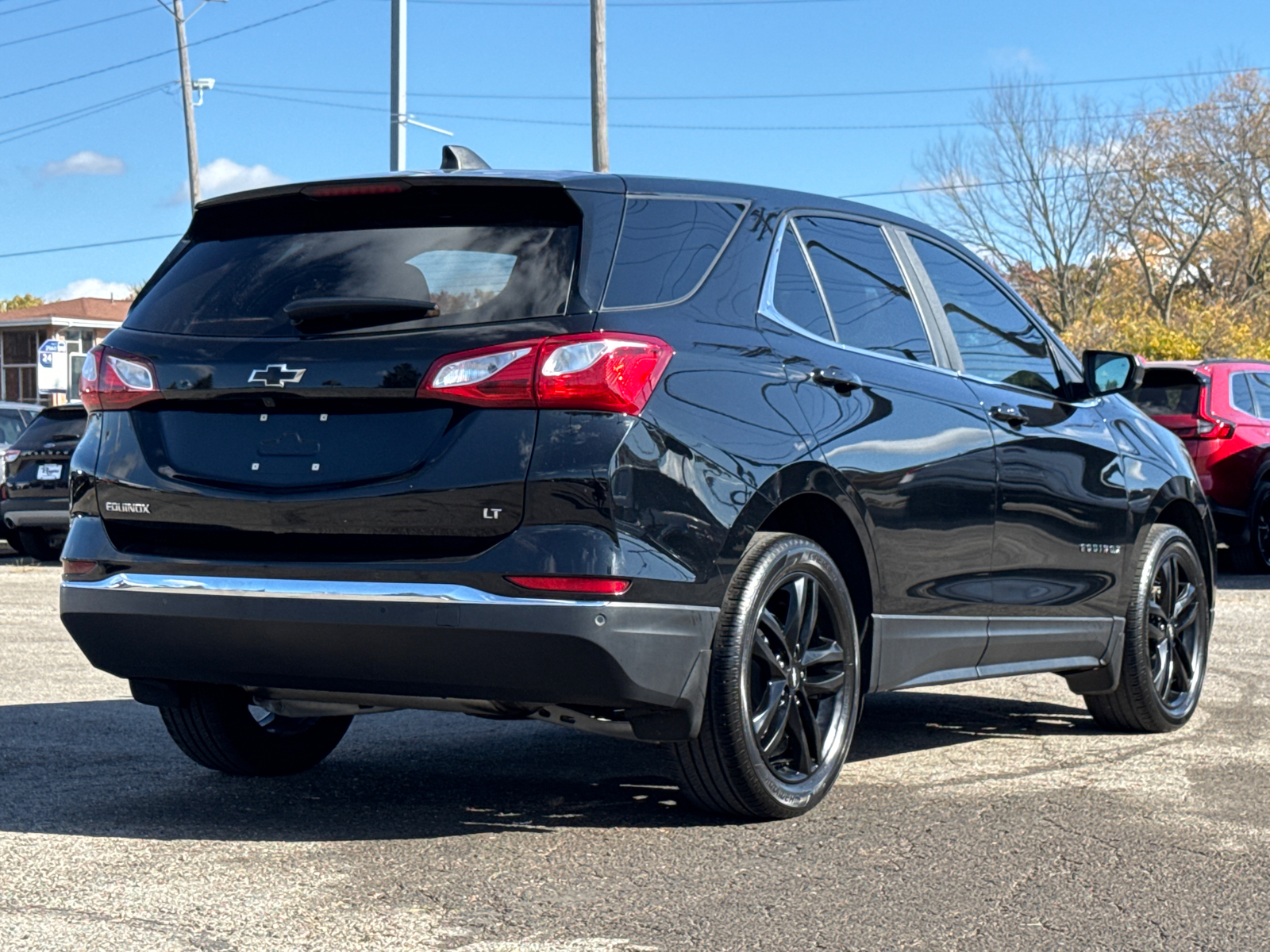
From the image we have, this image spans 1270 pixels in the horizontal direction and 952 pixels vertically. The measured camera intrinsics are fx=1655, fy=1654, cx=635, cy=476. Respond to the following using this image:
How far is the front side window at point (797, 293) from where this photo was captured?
4.73m

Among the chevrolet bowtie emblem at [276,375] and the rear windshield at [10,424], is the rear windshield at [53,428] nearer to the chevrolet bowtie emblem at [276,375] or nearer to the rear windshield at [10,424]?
the rear windshield at [10,424]

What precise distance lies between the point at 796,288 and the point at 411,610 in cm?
158

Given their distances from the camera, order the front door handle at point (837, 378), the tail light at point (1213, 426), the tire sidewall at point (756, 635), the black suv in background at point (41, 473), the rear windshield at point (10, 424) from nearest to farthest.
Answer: the tire sidewall at point (756, 635) < the front door handle at point (837, 378) < the tail light at point (1213, 426) < the black suv in background at point (41, 473) < the rear windshield at point (10, 424)

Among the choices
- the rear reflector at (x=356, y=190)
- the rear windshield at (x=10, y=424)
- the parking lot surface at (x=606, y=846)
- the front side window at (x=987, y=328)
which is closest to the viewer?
the parking lot surface at (x=606, y=846)

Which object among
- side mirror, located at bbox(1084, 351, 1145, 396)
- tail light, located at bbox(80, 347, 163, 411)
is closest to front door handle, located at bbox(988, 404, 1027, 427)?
side mirror, located at bbox(1084, 351, 1145, 396)

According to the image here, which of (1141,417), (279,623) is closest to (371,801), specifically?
(279,623)

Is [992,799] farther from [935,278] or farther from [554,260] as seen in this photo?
[554,260]

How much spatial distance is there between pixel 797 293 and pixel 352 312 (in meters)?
1.33

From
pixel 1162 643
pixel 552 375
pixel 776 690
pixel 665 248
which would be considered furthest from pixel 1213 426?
pixel 552 375

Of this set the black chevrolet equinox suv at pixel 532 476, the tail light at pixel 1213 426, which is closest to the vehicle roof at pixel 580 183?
the black chevrolet equinox suv at pixel 532 476

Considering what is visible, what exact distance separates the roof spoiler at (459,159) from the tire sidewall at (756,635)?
4.87ft

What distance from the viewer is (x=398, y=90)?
22406mm

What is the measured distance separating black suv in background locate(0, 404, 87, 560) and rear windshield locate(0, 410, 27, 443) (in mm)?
1709

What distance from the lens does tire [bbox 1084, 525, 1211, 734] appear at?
6.20m
